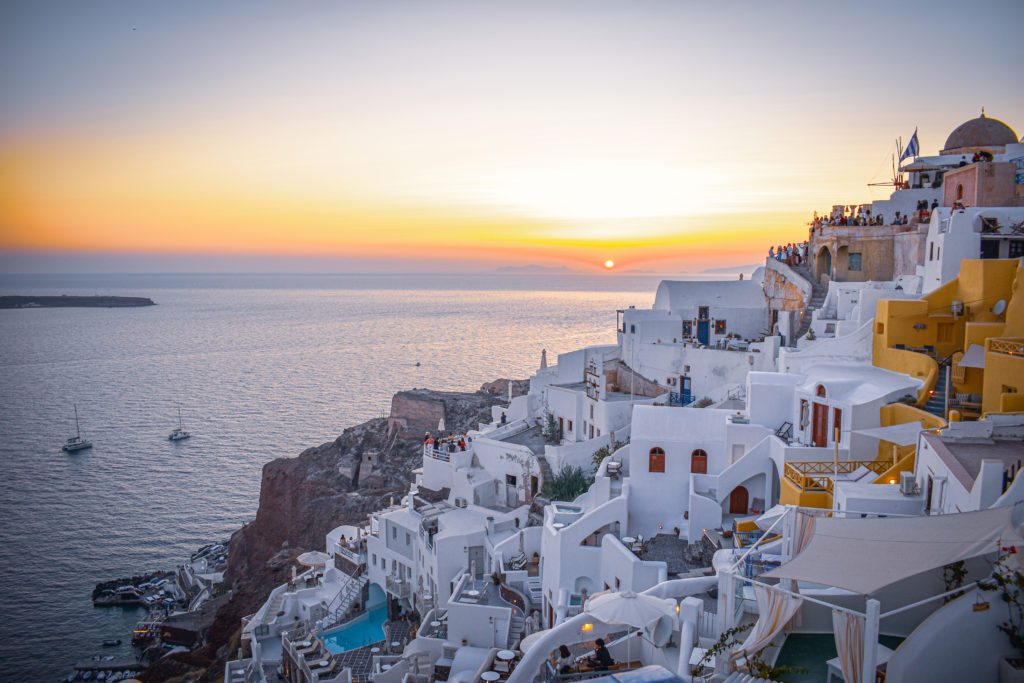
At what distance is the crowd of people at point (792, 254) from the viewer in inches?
1276

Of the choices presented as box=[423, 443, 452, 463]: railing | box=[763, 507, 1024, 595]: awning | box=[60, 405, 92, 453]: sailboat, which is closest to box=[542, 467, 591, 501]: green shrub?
box=[423, 443, 452, 463]: railing

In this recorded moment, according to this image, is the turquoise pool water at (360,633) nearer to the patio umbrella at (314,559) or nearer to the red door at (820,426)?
the patio umbrella at (314,559)

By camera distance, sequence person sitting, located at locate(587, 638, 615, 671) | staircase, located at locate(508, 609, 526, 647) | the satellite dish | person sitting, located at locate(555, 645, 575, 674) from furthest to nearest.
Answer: staircase, located at locate(508, 609, 526, 647), the satellite dish, person sitting, located at locate(587, 638, 615, 671), person sitting, located at locate(555, 645, 575, 674)

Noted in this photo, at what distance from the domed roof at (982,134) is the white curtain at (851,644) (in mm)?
31158

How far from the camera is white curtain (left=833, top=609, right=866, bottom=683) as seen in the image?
7.91 m

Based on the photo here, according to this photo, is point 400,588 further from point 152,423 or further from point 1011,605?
point 152,423

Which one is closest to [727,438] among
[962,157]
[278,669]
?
[278,669]

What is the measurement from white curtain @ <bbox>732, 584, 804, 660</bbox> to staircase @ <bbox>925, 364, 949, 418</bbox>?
1032 cm

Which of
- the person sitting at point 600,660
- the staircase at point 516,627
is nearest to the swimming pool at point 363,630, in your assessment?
the staircase at point 516,627

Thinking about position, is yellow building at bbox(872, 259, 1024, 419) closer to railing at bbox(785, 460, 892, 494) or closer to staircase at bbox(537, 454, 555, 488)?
railing at bbox(785, 460, 892, 494)

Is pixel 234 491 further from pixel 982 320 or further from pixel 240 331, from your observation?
pixel 240 331

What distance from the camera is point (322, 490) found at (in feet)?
141

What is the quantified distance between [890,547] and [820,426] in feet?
38.5

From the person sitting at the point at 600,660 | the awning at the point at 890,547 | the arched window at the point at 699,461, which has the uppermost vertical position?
the awning at the point at 890,547
